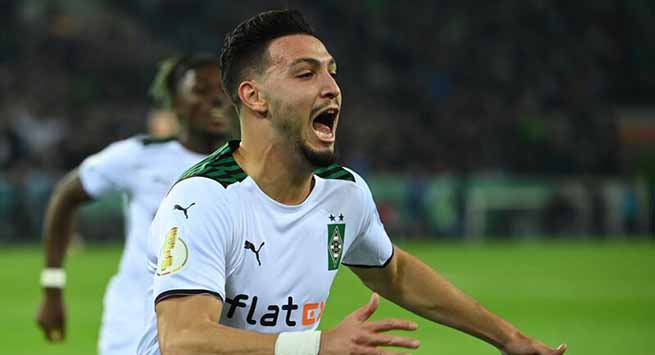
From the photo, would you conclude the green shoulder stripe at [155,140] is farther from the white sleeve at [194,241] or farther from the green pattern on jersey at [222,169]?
the white sleeve at [194,241]

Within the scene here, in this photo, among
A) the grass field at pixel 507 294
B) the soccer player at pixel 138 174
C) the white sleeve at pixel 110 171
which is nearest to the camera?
the soccer player at pixel 138 174

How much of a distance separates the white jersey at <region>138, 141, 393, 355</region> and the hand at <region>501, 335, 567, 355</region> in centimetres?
69

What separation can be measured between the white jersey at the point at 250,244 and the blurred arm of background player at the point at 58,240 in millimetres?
2699

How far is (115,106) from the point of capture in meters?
29.4

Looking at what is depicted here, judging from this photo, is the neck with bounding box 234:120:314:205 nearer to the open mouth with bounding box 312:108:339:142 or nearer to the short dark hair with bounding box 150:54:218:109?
the open mouth with bounding box 312:108:339:142

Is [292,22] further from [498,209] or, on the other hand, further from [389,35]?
[389,35]

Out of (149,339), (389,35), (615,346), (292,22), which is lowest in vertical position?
(615,346)

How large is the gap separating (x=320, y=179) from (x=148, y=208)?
96.7 inches

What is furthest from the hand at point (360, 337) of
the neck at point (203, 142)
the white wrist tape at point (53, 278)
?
the white wrist tape at point (53, 278)

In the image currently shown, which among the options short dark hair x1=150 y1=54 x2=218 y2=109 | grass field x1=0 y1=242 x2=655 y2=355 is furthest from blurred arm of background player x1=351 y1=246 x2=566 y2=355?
grass field x1=0 y1=242 x2=655 y2=355

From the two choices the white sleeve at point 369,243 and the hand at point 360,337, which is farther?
the white sleeve at point 369,243

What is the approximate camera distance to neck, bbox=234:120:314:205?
14.0 ft

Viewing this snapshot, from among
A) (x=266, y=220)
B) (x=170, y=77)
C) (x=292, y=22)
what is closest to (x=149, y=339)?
(x=266, y=220)

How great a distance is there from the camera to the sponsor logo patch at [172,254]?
3869mm
